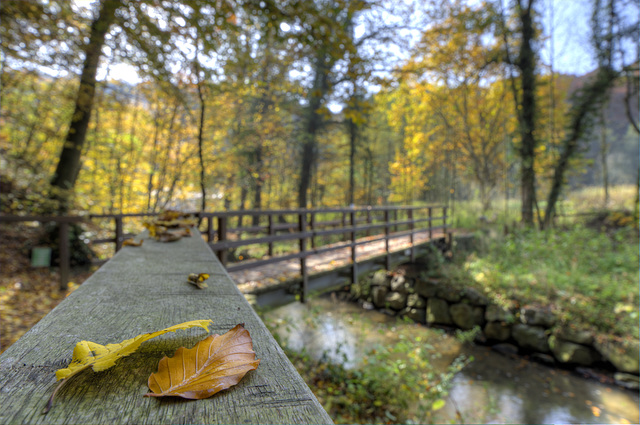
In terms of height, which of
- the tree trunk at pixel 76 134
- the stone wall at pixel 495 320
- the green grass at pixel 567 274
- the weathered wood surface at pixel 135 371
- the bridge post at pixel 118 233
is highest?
the tree trunk at pixel 76 134

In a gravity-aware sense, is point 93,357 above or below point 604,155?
below

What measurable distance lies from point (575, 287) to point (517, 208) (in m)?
8.85

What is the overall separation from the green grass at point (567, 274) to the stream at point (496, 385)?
1.23 metres

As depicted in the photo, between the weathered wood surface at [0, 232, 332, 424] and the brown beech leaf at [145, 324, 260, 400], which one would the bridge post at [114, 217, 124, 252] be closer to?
the weathered wood surface at [0, 232, 332, 424]

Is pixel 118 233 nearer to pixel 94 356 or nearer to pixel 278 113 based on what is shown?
pixel 94 356

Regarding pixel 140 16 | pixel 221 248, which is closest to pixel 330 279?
pixel 221 248

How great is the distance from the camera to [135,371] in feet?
1.59

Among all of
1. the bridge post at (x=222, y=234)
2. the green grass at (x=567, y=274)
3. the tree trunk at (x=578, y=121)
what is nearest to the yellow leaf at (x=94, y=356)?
the bridge post at (x=222, y=234)

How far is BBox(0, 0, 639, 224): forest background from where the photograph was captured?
18.5 ft

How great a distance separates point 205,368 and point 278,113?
13.2 m

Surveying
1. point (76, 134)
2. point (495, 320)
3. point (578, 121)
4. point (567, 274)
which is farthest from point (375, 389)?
point (578, 121)

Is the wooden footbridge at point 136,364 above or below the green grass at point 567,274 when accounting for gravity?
Result: above

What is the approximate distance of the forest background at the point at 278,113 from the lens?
565cm

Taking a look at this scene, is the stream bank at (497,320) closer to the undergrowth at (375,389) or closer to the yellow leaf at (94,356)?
the undergrowth at (375,389)
